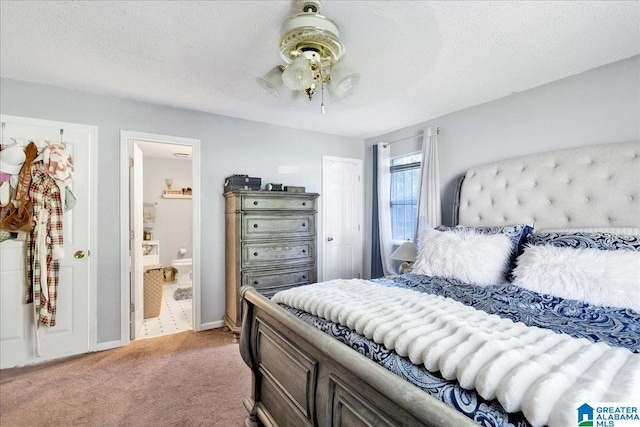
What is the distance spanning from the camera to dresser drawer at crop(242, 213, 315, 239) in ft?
10.4

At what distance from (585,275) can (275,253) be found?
2.57 m

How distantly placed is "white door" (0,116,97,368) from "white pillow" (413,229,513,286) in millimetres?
2977

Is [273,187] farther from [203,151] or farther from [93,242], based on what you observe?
[93,242]

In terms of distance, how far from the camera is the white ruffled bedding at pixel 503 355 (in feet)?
2.26

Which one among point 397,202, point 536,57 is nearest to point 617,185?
point 536,57

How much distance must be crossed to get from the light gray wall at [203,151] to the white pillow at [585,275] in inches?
108

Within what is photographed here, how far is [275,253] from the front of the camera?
333 cm

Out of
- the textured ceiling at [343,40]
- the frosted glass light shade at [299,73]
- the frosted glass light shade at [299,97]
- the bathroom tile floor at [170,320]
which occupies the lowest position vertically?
the bathroom tile floor at [170,320]

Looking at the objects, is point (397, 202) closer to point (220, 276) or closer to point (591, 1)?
point (220, 276)

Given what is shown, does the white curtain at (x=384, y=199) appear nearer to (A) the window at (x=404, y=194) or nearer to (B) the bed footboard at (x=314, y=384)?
(A) the window at (x=404, y=194)

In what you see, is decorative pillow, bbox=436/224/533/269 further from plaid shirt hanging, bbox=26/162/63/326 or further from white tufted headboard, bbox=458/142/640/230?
plaid shirt hanging, bbox=26/162/63/326

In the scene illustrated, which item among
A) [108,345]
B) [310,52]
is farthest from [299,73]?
[108,345]

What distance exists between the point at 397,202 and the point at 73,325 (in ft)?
12.1

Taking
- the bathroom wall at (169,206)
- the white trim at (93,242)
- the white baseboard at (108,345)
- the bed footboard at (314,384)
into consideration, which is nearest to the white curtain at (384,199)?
the bed footboard at (314,384)
